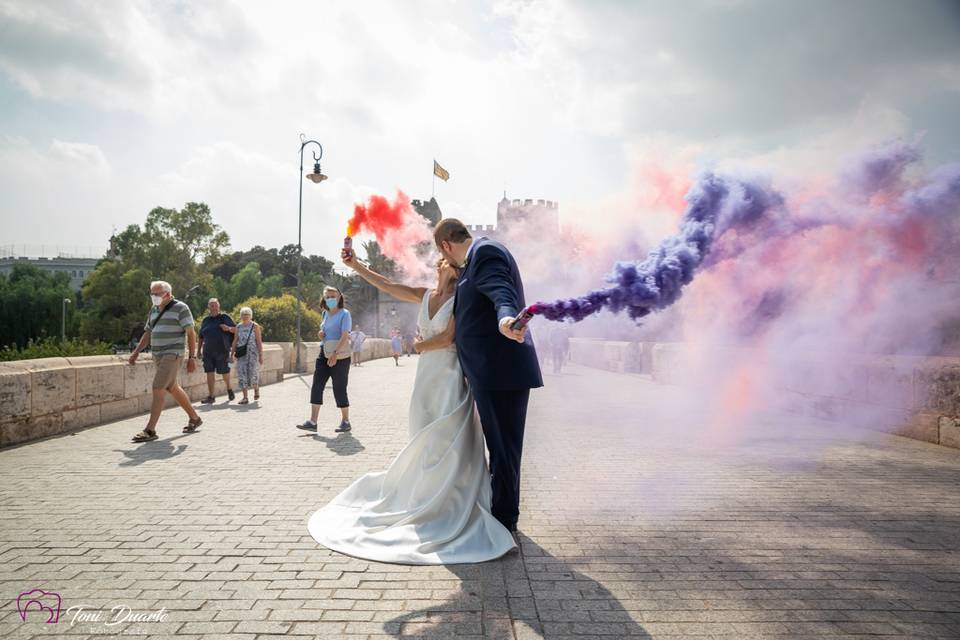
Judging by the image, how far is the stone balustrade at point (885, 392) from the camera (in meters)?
7.15

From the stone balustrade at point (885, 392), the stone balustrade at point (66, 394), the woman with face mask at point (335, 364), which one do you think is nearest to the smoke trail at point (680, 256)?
the stone balustrade at point (885, 392)

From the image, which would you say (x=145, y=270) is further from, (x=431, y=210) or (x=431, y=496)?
(x=431, y=496)

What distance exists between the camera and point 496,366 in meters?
3.67

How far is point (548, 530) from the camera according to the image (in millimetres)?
4004

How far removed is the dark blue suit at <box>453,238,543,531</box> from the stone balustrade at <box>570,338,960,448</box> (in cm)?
623

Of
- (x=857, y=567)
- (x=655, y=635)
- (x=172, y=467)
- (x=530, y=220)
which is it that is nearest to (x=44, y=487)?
(x=172, y=467)

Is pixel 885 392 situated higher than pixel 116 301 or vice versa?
pixel 116 301

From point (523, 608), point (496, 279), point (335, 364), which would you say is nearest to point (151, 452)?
point (335, 364)

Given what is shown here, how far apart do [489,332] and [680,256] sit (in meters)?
2.43

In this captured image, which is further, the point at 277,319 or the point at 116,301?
the point at 116,301

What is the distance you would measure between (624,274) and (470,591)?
2447 millimetres

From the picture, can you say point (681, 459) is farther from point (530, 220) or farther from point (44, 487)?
point (530, 220)

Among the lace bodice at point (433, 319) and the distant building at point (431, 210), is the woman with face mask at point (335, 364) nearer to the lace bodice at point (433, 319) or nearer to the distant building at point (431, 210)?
the lace bodice at point (433, 319)

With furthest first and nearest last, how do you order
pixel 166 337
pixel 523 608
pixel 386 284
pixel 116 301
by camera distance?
1. pixel 116 301
2. pixel 166 337
3. pixel 386 284
4. pixel 523 608
